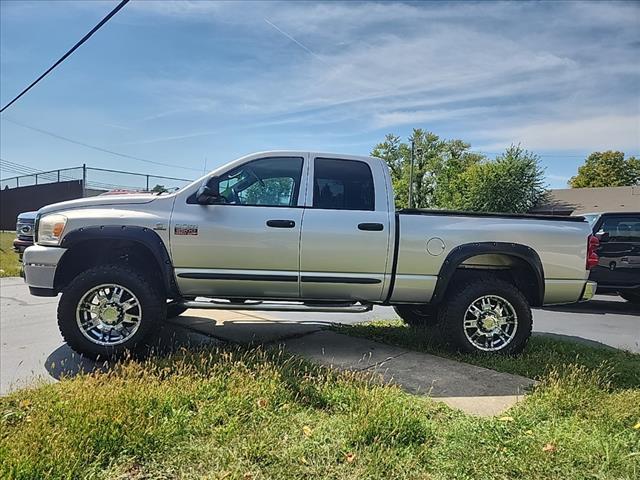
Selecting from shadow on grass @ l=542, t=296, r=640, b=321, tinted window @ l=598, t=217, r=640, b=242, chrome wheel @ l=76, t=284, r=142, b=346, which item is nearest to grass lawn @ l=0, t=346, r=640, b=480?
chrome wheel @ l=76, t=284, r=142, b=346

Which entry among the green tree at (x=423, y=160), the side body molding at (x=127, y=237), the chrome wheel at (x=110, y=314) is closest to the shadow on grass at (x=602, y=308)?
the side body molding at (x=127, y=237)

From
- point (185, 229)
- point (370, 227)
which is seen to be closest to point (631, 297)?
point (370, 227)

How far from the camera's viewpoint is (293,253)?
4.57 metres

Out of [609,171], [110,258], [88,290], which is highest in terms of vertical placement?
[609,171]

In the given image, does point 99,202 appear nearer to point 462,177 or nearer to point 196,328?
point 196,328

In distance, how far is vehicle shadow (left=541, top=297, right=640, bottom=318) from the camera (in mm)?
8359

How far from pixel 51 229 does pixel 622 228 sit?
9.23 metres

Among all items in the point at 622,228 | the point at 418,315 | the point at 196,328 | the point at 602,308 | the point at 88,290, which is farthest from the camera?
the point at 602,308

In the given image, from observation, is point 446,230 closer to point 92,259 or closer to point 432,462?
point 432,462

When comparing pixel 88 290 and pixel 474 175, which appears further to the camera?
pixel 474 175

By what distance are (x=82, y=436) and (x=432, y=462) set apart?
6.70 ft

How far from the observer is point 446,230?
15.4ft

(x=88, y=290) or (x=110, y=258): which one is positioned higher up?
(x=110, y=258)

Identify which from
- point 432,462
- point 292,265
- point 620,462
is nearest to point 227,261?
point 292,265
